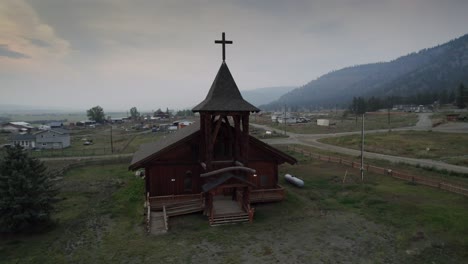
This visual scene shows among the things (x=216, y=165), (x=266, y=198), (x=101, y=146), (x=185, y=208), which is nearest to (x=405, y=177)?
(x=266, y=198)

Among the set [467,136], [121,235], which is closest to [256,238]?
[121,235]

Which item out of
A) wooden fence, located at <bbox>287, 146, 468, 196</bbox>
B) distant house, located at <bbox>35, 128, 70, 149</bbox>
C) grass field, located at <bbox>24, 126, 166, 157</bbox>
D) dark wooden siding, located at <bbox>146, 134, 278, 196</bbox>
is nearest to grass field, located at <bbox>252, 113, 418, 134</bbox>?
grass field, located at <bbox>24, 126, 166, 157</bbox>

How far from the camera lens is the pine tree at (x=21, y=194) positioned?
63.3ft

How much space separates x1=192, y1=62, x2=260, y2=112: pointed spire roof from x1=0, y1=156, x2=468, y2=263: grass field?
8479 millimetres

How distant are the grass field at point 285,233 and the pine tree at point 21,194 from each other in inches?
50.1

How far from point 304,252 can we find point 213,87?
46.6 ft

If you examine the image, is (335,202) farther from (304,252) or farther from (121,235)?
(121,235)

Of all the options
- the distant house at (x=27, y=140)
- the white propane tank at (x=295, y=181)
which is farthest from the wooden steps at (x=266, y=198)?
the distant house at (x=27, y=140)

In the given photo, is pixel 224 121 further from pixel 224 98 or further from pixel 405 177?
pixel 405 177

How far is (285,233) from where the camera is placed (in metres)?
19.6

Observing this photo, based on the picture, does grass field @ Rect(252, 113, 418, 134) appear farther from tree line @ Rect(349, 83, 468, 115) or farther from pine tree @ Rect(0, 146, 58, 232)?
pine tree @ Rect(0, 146, 58, 232)

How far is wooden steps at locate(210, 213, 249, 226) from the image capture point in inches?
840

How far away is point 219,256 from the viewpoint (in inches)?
651

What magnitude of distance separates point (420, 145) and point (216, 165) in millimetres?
45651
